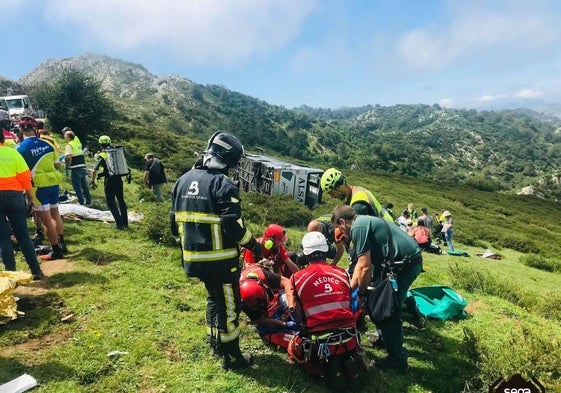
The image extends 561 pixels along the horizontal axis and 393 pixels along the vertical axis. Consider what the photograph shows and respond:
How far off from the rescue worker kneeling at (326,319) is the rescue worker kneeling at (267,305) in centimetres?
60

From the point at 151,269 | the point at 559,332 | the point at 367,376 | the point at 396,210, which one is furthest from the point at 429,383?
the point at 396,210

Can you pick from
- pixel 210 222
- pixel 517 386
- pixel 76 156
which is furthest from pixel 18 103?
pixel 517 386

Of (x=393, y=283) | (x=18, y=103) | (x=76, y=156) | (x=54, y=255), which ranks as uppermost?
(x=18, y=103)

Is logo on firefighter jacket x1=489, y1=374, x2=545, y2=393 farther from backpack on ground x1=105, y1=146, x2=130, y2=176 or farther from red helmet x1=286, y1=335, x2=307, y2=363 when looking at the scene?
backpack on ground x1=105, y1=146, x2=130, y2=176

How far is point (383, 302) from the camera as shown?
4.43 metres

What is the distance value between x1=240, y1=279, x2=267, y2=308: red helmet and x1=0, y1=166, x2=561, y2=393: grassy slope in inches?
20.9

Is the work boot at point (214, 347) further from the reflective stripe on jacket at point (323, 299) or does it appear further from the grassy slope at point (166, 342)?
the reflective stripe on jacket at point (323, 299)

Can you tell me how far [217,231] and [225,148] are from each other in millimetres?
885

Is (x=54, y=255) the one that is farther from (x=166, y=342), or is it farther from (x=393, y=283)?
(x=393, y=283)

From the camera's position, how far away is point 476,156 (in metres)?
164

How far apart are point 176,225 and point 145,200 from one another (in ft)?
35.4

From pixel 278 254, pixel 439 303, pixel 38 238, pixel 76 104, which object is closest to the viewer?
pixel 278 254

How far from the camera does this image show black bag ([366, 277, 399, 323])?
14.4ft

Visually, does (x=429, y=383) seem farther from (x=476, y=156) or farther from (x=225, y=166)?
(x=476, y=156)
